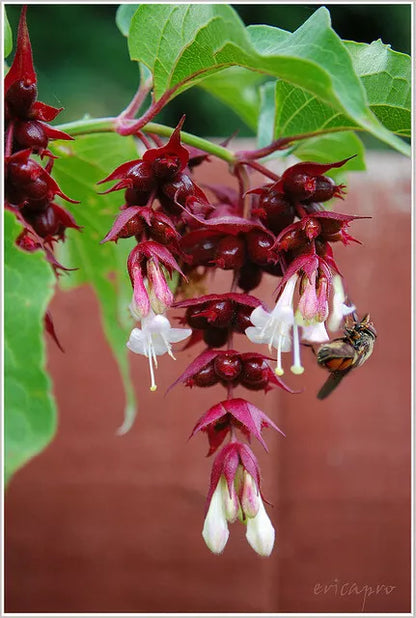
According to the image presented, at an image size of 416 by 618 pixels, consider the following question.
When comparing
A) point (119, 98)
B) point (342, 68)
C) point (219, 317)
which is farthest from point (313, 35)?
point (119, 98)

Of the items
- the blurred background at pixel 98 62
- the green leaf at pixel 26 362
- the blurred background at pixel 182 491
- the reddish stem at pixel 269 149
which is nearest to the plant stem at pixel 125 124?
the reddish stem at pixel 269 149

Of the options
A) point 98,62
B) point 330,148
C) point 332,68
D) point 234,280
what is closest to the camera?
point 332,68

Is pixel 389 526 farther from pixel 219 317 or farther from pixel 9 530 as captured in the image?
A: pixel 219 317

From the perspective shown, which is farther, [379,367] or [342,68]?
[379,367]

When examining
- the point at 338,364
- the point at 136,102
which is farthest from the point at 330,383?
the point at 136,102

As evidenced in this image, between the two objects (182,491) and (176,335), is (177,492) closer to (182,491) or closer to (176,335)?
(182,491)

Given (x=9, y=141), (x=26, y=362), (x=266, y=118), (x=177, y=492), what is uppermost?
(x=266, y=118)

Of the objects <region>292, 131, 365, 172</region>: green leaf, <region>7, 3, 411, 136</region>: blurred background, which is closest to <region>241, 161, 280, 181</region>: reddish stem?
<region>292, 131, 365, 172</region>: green leaf

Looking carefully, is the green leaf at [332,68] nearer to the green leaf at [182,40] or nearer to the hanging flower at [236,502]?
the green leaf at [182,40]
